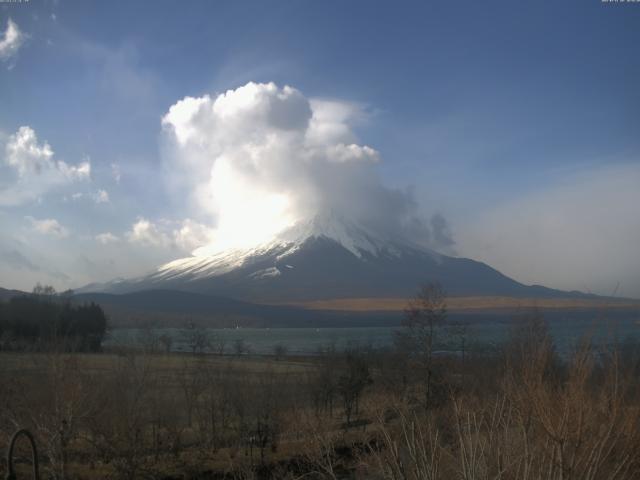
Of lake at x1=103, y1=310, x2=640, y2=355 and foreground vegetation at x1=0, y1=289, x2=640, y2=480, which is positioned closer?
lake at x1=103, y1=310, x2=640, y2=355

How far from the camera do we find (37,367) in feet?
82.2

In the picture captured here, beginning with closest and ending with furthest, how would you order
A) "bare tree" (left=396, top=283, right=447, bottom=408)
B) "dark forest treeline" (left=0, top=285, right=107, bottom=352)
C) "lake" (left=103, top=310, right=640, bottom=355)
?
"lake" (left=103, top=310, right=640, bottom=355), "bare tree" (left=396, top=283, right=447, bottom=408), "dark forest treeline" (left=0, top=285, right=107, bottom=352)

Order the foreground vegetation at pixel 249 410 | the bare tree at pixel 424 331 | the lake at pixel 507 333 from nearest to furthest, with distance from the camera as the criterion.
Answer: the lake at pixel 507 333 → the foreground vegetation at pixel 249 410 → the bare tree at pixel 424 331

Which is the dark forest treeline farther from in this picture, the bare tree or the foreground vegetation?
the bare tree

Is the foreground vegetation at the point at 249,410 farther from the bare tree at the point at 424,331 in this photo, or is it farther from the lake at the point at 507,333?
the lake at the point at 507,333

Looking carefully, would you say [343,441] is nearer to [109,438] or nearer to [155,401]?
[155,401]

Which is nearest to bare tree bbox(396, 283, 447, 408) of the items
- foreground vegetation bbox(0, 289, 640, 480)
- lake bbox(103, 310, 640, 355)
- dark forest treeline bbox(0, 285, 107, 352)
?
foreground vegetation bbox(0, 289, 640, 480)

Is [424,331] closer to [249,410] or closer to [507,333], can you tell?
[507,333]

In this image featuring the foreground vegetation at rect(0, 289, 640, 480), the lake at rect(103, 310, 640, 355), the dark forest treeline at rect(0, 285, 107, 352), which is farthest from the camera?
the dark forest treeline at rect(0, 285, 107, 352)

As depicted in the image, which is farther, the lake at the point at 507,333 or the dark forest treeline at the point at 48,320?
the dark forest treeline at the point at 48,320

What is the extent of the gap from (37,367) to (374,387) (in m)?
23.7

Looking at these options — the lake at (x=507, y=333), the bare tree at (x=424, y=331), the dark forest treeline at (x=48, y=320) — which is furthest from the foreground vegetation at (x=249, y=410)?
the dark forest treeline at (x=48, y=320)

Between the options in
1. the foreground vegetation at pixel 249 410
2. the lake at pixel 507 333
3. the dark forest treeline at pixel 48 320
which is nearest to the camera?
the lake at pixel 507 333

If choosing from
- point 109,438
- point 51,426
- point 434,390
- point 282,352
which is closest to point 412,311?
point 434,390
